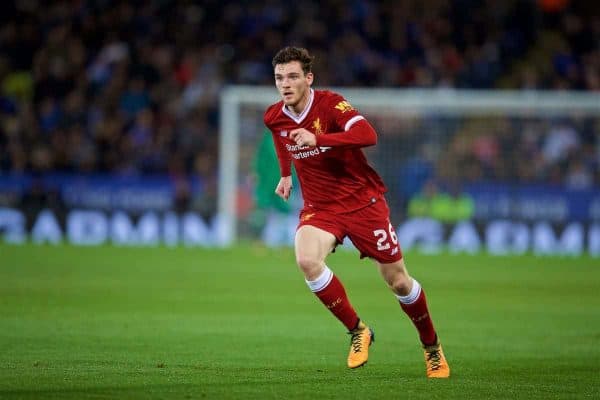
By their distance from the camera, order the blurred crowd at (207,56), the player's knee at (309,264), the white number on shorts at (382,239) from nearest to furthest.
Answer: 1. the player's knee at (309,264)
2. the white number on shorts at (382,239)
3. the blurred crowd at (207,56)

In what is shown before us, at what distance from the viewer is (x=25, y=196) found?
22938mm

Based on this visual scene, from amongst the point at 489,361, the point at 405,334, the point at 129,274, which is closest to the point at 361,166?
the point at 489,361

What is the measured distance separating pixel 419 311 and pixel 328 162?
120cm

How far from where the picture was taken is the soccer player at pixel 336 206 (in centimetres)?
789

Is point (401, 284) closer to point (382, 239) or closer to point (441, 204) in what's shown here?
point (382, 239)

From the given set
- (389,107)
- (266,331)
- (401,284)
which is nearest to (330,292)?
(401,284)

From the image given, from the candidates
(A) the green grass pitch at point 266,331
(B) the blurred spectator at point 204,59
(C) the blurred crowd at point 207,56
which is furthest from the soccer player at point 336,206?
(C) the blurred crowd at point 207,56

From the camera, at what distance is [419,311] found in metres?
7.98

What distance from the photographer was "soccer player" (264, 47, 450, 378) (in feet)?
25.9

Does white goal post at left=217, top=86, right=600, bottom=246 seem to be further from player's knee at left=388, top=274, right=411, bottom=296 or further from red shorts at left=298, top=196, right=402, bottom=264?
player's knee at left=388, top=274, right=411, bottom=296

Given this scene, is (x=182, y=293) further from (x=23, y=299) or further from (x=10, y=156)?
(x=10, y=156)

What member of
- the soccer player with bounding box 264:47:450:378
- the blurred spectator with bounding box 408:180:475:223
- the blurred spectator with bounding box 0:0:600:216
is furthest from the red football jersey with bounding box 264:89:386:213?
the blurred spectator with bounding box 0:0:600:216

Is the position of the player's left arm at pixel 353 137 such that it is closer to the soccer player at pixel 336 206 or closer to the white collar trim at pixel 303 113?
the soccer player at pixel 336 206

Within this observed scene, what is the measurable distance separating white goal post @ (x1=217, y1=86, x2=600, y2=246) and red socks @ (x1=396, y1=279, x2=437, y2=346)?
1475cm
